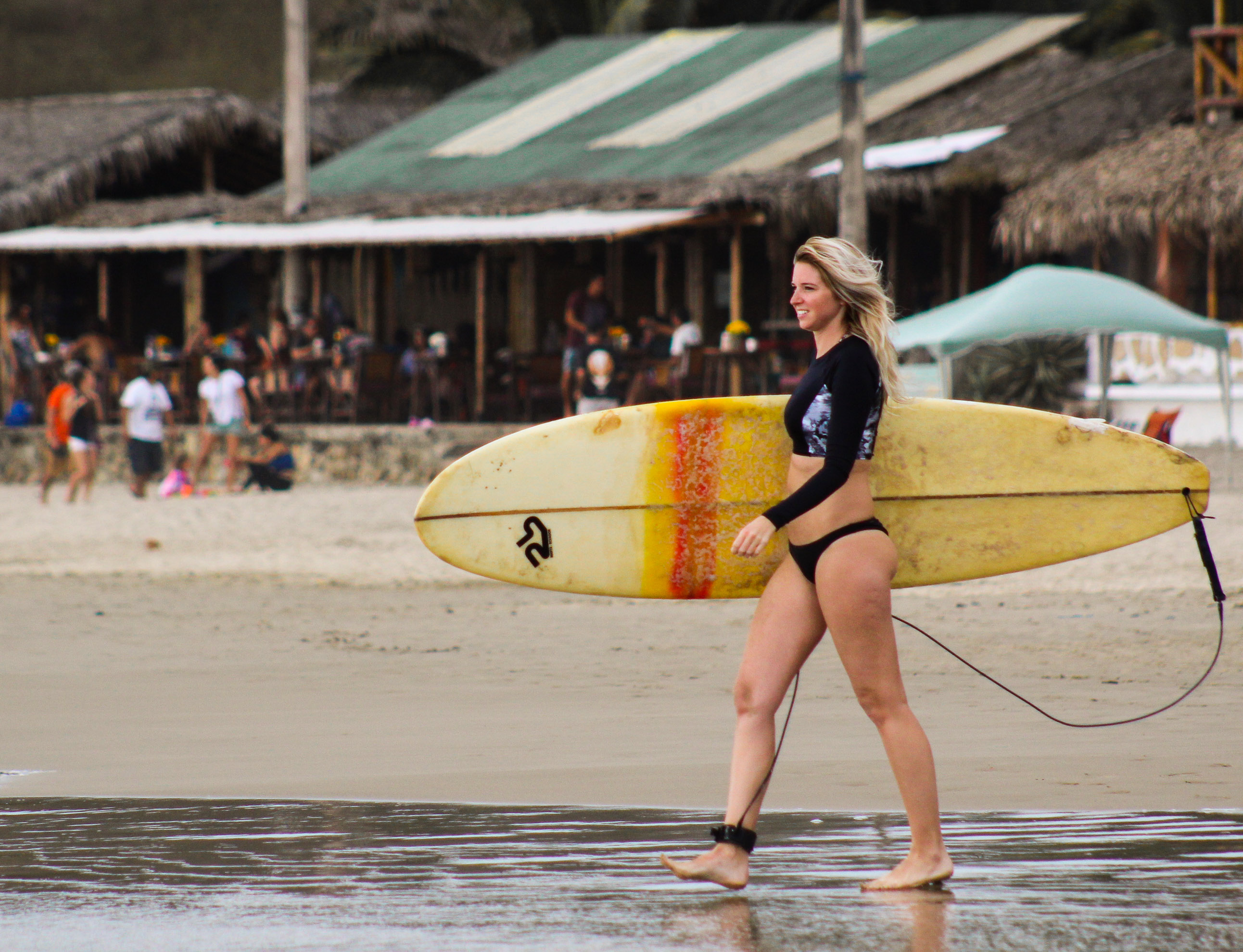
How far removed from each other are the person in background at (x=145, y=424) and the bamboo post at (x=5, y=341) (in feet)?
17.4

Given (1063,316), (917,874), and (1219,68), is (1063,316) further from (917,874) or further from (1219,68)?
(917,874)

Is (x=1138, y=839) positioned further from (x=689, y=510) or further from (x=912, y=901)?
(x=689, y=510)

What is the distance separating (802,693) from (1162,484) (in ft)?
8.06

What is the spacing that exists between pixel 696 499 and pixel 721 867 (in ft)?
3.97

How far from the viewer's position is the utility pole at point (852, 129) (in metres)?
15.8

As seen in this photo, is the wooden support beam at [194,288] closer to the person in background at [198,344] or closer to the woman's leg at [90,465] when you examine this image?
the person in background at [198,344]

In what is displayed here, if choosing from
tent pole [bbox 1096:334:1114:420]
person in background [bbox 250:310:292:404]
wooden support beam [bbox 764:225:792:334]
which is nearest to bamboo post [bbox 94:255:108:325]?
person in background [bbox 250:310:292:404]

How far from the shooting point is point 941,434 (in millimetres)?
4848

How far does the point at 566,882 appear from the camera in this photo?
4.09 meters

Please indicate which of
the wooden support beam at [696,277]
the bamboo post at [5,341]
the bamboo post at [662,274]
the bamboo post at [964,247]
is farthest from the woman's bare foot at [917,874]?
the bamboo post at [5,341]

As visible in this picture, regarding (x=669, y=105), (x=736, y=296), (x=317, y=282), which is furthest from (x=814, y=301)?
(x=669, y=105)

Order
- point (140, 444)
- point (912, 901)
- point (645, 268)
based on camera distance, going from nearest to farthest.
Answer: point (912, 901) → point (140, 444) → point (645, 268)

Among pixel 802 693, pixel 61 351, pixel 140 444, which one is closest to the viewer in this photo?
pixel 802 693

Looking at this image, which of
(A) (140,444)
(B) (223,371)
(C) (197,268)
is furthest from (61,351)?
(A) (140,444)
